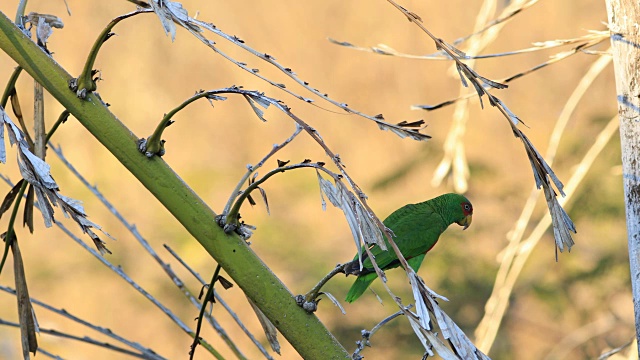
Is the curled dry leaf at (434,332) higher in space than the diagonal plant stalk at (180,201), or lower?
lower

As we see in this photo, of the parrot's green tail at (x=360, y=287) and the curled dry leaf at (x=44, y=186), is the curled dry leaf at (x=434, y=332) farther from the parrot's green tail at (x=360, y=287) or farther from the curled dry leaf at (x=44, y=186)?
the parrot's green tail at (x=360, y=287)

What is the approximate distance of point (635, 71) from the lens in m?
0.54

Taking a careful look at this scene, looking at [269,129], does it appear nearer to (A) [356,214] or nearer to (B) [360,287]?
(B) [360,287]

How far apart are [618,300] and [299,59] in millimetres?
2082

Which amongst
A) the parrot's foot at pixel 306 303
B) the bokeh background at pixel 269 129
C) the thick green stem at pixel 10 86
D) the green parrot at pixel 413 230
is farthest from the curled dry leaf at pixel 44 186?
the bokeh background at pixel 269 129

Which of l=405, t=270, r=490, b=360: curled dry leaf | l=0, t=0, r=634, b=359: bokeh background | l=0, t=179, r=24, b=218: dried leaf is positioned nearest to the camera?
l=405, t=270, r=490, b=360: curled dry leaf

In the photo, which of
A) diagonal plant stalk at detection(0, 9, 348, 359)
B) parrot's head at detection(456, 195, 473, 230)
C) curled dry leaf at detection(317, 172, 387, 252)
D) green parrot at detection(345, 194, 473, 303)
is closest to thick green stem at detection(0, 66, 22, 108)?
diagonal plant stalk at detection(0, 9, 348, 359)

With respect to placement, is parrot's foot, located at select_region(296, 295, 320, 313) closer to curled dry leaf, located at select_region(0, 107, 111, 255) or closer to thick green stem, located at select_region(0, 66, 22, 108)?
curled dry leaf, located at select_region(0, 107, 111, 255)

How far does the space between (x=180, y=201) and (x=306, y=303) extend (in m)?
0.10

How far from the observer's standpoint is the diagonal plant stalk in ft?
1.53

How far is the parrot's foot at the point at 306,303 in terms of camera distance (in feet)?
1.54

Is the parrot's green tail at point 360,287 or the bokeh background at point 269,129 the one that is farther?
the bokeh background at point 269,129

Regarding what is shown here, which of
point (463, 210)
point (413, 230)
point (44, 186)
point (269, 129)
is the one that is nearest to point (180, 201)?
point (44, 186)

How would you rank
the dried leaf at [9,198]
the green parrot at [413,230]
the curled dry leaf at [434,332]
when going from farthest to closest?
the green parrot at [413,230] → the dried leaf at [9,198] → the curled dry leaf at [434,332]
